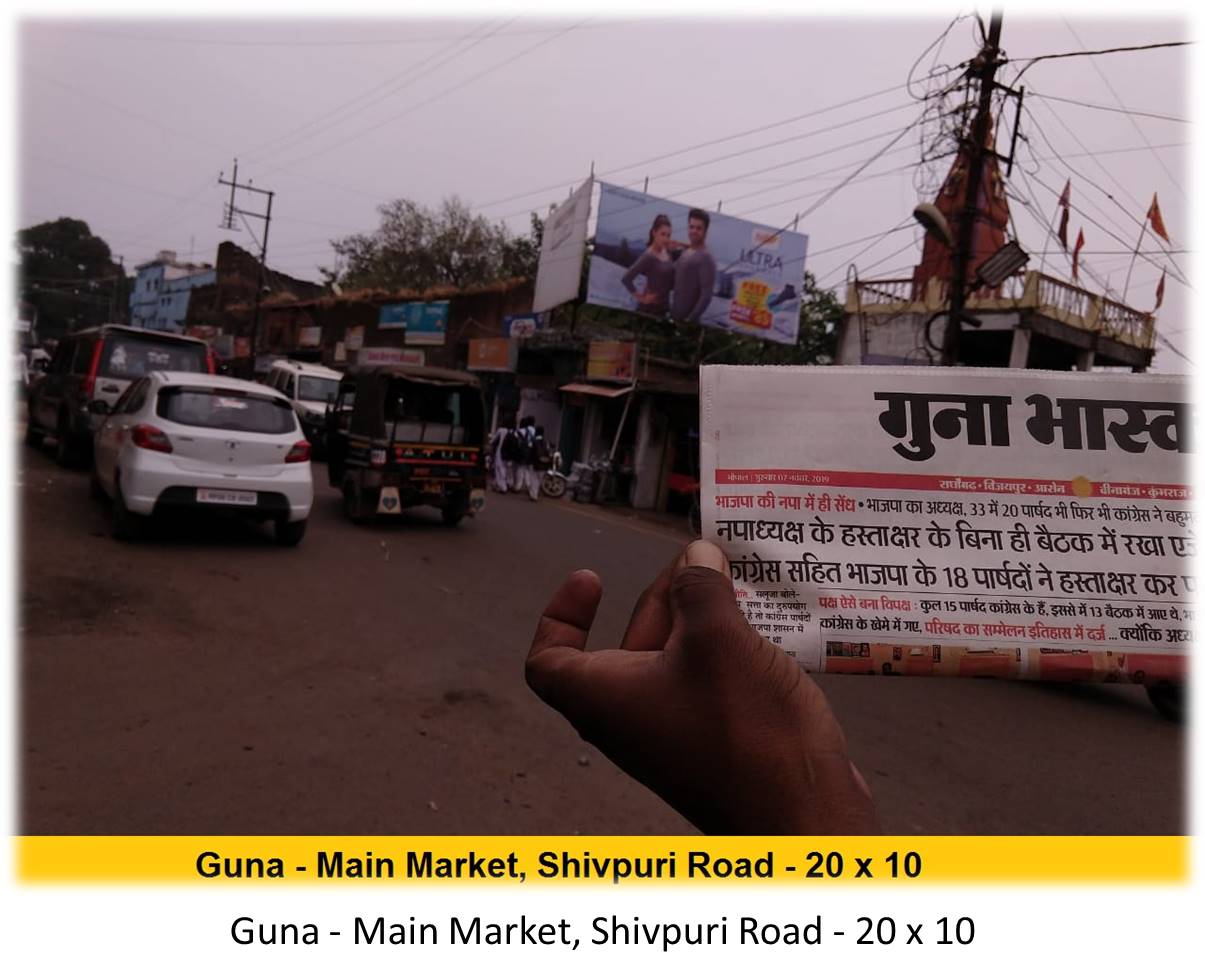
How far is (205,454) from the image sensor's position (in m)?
6.77

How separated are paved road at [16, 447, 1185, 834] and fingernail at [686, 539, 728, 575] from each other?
79.5 inches

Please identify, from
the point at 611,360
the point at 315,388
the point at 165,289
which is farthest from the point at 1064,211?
the point at 165,289

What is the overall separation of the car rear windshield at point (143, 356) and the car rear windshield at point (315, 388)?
5180mm

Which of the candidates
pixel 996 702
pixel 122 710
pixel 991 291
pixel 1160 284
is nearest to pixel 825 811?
pixel 122 710

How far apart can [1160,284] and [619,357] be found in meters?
10.2

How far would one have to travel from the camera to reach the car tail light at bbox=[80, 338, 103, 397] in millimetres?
10047

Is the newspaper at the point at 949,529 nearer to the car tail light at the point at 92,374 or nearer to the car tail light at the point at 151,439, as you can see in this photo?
the car tail light at the point at 151,439

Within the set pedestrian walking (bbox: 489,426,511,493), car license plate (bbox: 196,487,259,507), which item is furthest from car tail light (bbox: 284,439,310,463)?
pedestrian walking (bbox: 489,426,511,493)

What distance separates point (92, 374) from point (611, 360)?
34.1ft

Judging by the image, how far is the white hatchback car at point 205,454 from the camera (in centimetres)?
662

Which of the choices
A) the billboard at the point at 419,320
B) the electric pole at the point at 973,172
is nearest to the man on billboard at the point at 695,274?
the billboard at the point at 419,320

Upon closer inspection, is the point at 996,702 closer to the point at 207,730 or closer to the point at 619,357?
the point at 207,730

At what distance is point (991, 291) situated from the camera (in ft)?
44.9

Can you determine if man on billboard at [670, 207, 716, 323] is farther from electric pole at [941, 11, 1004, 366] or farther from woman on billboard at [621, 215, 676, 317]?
electric pole at [941, 11, 1004, 366]
